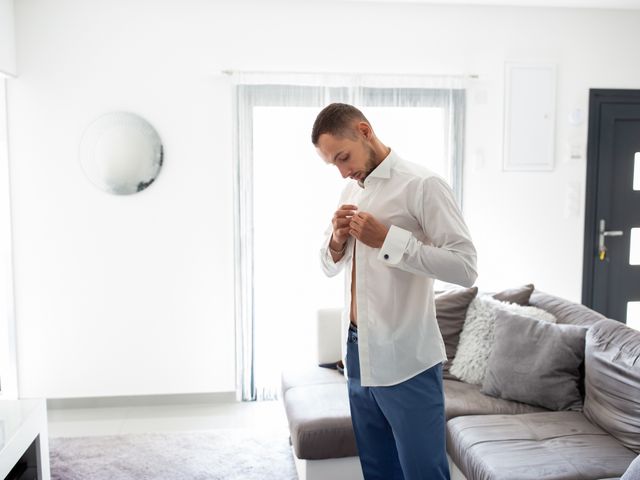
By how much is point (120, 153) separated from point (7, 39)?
2.95 ft

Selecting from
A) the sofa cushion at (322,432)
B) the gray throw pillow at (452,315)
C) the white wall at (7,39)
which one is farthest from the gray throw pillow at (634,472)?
the white wall at (7,39)

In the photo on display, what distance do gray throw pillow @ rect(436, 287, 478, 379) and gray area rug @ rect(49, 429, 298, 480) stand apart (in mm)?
1009

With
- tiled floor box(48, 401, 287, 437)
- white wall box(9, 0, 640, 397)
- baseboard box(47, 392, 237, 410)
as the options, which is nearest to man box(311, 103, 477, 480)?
tiled floor box(48, 401, 287, 437)

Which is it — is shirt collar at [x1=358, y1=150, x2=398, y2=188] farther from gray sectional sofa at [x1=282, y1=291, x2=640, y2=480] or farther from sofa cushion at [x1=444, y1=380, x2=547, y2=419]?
sofa cushion at [x1=444, y1=380, x2=547, y2=419]

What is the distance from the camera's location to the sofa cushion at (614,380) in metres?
2.15

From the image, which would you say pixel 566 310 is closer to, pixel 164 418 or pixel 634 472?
pixel 634 472

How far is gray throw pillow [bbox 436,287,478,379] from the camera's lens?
3006mm

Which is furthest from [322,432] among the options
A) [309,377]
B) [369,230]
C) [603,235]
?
[603,235]

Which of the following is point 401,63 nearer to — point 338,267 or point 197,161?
point 197,161

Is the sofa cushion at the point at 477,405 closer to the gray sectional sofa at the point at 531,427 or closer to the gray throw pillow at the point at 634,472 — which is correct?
the gray sectional sofa at the point at 531,427

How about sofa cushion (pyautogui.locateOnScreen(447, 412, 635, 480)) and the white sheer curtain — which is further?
the white sheer curtain

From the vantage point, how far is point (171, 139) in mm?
3723

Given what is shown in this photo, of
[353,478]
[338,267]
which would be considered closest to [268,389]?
[353,478]

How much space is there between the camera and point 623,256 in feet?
13.5
